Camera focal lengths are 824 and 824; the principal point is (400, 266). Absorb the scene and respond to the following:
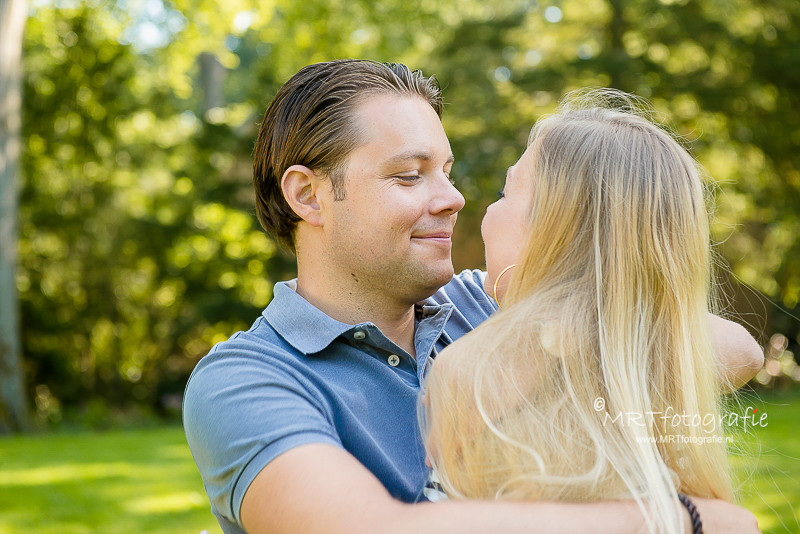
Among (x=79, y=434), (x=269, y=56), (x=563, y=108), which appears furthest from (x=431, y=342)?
(x=269, y=56)

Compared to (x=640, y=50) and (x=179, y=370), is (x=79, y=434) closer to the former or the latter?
(x=179, y=370)

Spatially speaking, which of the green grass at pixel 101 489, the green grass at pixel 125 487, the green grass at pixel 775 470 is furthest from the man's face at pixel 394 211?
the green grass at pixel 101 489

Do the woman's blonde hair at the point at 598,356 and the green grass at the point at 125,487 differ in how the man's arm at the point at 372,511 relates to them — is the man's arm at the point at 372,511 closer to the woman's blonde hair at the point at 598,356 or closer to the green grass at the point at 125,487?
the woman's blonde hair at the point at 598,356

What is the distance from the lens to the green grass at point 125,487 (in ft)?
16.1

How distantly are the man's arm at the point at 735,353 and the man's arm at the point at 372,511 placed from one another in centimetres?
49

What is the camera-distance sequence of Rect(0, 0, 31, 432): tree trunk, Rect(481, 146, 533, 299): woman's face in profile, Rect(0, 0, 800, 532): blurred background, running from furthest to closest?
Rect(0, 0, 800, 532): blurred background
Rect(0, 0, 31, 432): tree trunk
Rect(481, 146, 533, 299): woman's face in profile

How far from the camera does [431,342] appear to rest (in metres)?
2.20

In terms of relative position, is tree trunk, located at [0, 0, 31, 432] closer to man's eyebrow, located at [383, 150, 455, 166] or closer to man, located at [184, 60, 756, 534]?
man, located at [184, 60, 756, 534]

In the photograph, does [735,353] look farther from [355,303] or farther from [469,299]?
[355,303]

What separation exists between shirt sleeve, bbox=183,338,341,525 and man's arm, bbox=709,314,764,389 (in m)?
0.94

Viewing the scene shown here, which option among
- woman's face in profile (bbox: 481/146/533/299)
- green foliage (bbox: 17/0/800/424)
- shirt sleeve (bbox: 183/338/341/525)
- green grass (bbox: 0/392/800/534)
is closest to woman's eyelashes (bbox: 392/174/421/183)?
woman's face in profile (bbox: 481/146/533/299)

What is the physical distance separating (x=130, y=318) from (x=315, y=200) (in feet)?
37.6

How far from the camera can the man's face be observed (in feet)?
7.18

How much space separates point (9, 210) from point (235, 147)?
3721mm
